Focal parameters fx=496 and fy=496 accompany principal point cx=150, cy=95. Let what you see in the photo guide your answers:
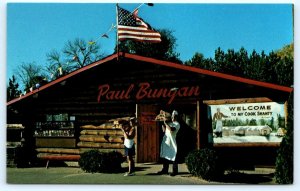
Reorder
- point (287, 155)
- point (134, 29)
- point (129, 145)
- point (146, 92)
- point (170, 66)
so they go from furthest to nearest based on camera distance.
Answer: point (146, 92), point (170, 66), point (129, 145), point (134, 29), point (287, 155)

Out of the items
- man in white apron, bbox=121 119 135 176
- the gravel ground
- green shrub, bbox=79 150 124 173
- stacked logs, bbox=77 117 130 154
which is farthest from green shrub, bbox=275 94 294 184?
stacked logs, bbox=77 117 130 154

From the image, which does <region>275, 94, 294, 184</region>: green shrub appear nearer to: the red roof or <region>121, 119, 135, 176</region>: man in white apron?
the red roof

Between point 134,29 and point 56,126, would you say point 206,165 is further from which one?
point 56,126

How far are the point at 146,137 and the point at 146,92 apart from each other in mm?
1377

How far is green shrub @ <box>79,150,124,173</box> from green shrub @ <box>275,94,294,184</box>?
4406 mm

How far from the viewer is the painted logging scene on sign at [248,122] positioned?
13.5 m

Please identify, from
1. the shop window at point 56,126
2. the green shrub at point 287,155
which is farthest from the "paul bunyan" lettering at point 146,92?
the green shrub at point 287,155

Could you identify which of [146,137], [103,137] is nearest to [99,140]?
[103,137]

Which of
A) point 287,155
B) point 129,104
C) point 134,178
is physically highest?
→ point 129,104

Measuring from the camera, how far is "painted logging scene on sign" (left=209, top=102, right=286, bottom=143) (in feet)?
44.4

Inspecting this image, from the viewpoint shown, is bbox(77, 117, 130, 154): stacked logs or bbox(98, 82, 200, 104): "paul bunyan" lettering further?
bbox(77, 117, 130, 154): stacked logs

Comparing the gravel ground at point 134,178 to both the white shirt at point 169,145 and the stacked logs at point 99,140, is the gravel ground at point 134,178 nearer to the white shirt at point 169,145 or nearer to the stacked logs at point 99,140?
the white shirt at point 169,145

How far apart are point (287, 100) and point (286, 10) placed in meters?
2.38

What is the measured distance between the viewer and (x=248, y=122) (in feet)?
45.4
